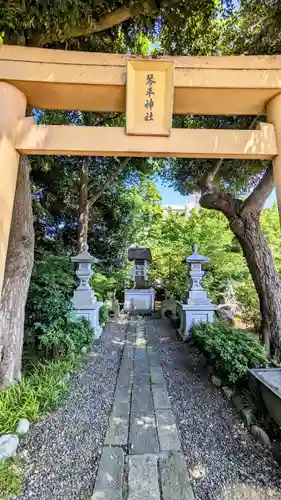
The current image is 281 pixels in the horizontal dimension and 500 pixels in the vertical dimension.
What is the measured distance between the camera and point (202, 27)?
490cm

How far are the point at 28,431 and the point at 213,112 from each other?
3.90 m

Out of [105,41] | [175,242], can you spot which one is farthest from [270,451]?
[175,242]

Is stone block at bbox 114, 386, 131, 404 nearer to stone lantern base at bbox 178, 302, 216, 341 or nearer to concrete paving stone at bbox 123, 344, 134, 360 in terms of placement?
concrete paving stone at bbox 123, 344, 134, 360

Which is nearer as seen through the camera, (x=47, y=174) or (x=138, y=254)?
(x=47, y=174)

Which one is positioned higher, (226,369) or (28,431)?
(226,369)

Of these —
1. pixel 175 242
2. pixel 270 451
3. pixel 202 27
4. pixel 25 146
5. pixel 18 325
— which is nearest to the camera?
pixel 270 451

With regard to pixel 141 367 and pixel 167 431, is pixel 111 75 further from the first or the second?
pixel 141 367

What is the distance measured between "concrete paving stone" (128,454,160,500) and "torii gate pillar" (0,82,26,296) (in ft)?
6.42

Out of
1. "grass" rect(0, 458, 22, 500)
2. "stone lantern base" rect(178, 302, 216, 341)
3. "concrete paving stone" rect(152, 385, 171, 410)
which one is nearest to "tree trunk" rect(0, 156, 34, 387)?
"grass" rect(0, 458, 22, 500)

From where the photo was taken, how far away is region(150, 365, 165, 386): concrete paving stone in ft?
12.6

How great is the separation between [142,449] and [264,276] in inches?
150

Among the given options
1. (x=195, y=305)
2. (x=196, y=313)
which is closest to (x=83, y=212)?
(x=195, y=305)

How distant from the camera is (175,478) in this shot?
201cm

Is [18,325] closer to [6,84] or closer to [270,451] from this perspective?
[6,84]
